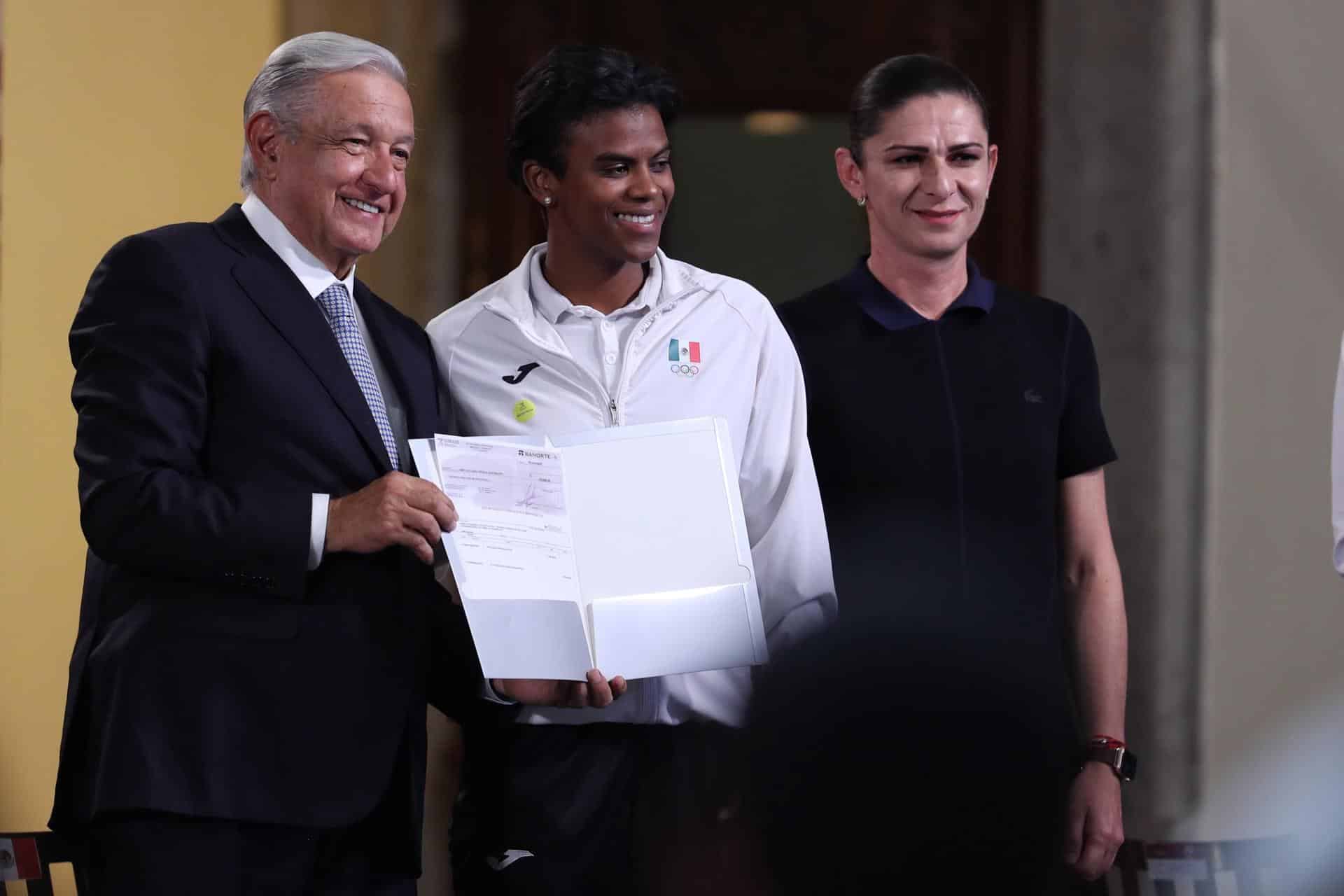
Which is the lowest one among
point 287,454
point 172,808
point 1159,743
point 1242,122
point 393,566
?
point 1159,743

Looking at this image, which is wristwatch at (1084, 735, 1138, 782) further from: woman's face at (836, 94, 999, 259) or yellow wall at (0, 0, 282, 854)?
yellow wall at (0, 0, 282, 854)

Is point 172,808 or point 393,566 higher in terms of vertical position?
point 393,566

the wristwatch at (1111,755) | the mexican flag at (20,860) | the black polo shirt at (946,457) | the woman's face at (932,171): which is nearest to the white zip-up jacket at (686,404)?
the black polo shirt at (946,457)

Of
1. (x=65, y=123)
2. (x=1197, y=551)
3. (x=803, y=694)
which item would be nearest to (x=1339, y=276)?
(x=1197, y=551)

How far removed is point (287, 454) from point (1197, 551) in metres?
3.49

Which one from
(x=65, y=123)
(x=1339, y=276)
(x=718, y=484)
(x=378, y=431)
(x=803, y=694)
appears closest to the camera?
(x=803, y=694)

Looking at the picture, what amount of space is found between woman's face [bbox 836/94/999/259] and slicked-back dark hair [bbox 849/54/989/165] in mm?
11

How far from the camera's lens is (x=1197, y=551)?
190 inches

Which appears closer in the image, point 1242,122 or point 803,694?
point 803,694

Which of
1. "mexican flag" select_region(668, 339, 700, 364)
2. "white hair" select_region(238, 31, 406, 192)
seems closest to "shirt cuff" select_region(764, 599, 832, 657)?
"mexican flag" select_region(668, 339, 700, 364)

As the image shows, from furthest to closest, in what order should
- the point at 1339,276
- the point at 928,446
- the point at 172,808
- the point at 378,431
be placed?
the point at 1339,276, the point at 928,446, the point at 378,431, the point at 172,808

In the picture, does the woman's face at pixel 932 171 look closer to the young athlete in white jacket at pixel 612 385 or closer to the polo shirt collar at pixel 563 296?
the young athlete in white jacket at pixel 612 385

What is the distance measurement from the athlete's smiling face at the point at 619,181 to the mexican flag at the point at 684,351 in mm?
134

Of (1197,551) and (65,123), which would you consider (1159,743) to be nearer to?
(1197,551)
